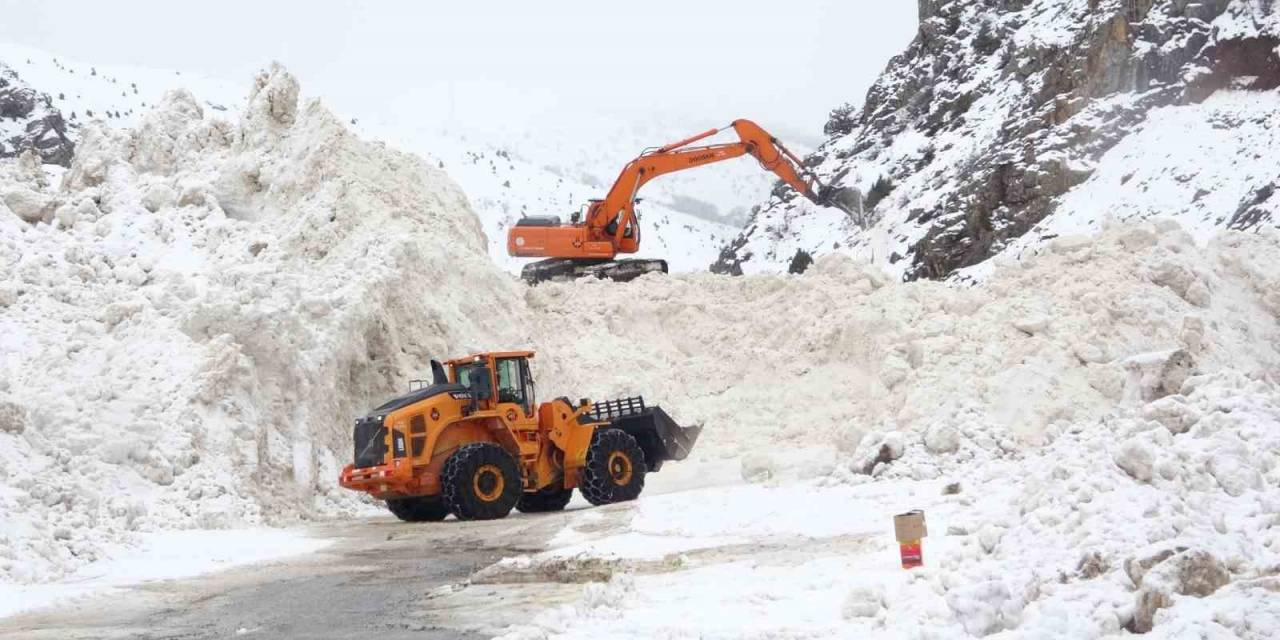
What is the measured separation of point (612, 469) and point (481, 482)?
1814mm

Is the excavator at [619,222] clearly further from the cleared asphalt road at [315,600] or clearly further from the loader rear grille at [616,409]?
the cleared asphalt road at [315,600]

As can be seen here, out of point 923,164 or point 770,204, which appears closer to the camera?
point 923,164

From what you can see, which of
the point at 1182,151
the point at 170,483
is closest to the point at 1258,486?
the point at 170,483

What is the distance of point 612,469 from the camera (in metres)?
15.9

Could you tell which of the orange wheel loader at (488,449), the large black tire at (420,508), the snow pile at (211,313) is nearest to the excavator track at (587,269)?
the snow pile at (211,313)

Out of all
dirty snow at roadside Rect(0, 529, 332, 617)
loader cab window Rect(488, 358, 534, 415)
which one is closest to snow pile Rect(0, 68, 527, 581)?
dirty snow at roadside Rect(0, 529, 332, 617)

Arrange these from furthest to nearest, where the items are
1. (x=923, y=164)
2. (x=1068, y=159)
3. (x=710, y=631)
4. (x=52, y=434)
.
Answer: (x=923, y=164) < (x=1068, y=159) < (x=52, y=434) < (x=710, y=631)

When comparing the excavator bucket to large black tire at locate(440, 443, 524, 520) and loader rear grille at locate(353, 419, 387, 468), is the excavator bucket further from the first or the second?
loader rear grille at locate(353, 419, 387, 468)

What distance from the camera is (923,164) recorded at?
2361 inches

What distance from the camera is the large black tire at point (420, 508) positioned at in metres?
15.6

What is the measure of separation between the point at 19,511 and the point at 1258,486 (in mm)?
9638

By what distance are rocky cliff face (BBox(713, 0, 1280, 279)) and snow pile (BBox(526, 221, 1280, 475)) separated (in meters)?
20.4

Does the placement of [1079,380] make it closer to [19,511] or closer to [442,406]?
[442,406]

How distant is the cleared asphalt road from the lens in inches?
314
